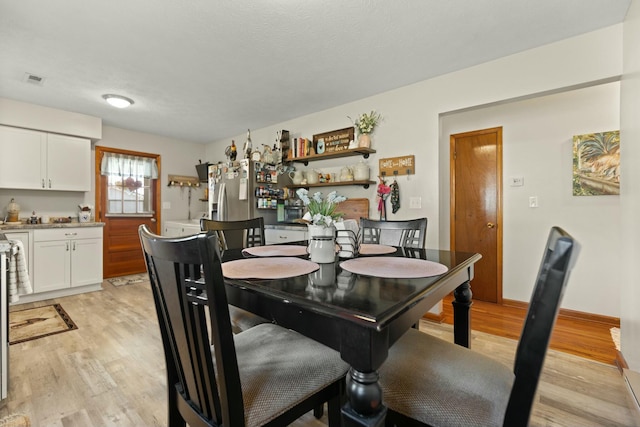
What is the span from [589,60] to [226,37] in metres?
2.70

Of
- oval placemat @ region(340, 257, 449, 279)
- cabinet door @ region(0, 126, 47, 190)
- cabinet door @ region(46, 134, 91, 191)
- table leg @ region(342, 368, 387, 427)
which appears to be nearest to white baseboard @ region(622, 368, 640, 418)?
oval placemat @ region(340, 257, 449, 279)

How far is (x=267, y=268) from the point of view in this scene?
116 centimetres

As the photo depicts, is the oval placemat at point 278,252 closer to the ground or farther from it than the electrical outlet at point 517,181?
closer to the ground

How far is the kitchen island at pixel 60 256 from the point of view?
3357 millimetres

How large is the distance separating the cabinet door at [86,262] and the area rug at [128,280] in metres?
0.37

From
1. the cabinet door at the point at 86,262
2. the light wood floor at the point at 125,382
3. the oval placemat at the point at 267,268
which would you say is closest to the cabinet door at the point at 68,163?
the cabinet door at the point at 86,262

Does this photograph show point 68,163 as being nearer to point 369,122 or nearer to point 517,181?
point 369,122

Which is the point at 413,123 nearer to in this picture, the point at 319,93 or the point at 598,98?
the point at 319,93

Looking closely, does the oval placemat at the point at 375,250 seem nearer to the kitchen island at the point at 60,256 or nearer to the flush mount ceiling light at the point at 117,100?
the flush mount ceiling light at the point at 117,100

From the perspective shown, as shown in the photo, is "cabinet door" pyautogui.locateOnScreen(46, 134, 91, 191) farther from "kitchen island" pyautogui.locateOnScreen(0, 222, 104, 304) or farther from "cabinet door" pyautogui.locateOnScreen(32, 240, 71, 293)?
"cabinet door" pyautogui.locateOnScreen(32, 240, 71, 293)

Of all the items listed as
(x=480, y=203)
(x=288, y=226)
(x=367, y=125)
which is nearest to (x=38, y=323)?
(x=288, y=226)

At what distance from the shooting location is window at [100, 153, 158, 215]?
460 cm

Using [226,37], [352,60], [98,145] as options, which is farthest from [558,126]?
[98,145]

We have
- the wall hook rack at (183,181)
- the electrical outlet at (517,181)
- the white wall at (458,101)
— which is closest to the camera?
the white wall at (458,101)
